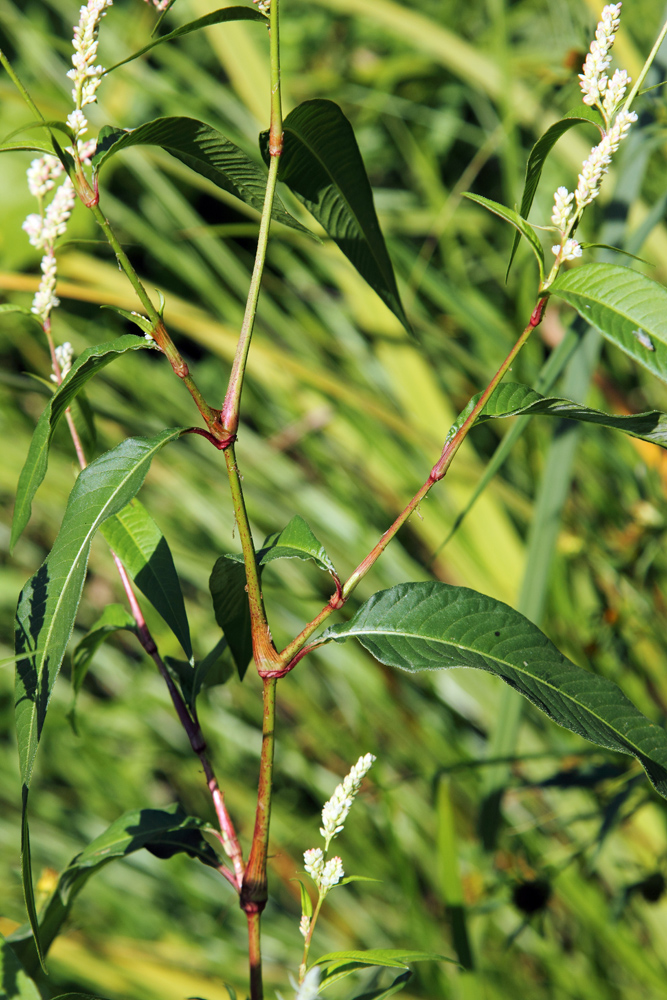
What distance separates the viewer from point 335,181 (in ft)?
0.99

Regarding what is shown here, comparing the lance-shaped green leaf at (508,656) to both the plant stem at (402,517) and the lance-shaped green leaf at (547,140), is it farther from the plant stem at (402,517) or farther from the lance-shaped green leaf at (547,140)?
the lance-shaped green leaf at (547,140)

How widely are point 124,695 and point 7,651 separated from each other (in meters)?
0.21

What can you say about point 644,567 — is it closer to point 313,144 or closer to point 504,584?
point 504,584

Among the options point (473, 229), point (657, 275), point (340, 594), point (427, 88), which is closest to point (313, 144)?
point (340, 594)

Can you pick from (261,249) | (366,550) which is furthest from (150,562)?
(366,550)

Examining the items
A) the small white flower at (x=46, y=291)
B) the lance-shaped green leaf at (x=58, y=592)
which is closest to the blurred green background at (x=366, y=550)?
the small white flower at (x=46, y=291)

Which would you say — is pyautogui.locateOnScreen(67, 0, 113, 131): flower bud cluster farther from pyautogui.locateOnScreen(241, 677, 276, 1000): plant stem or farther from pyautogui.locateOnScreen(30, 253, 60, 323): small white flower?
pyautogui.locateOnScreen(241, 677, 276, 1000): plant stem

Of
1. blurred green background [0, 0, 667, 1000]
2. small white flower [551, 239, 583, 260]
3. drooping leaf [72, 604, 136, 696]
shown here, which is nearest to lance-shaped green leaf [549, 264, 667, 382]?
small white flower [551, 239, 583, 260]

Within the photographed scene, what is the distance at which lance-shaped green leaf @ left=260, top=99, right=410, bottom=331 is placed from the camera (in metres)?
0.28

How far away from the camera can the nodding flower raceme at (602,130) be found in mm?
236

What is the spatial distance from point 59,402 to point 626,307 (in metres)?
0.19

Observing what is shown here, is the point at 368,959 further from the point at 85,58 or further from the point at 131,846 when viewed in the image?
the point at 85,58

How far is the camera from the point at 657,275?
3.18ft

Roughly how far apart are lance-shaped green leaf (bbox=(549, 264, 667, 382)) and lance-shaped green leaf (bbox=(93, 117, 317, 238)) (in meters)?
0.12
